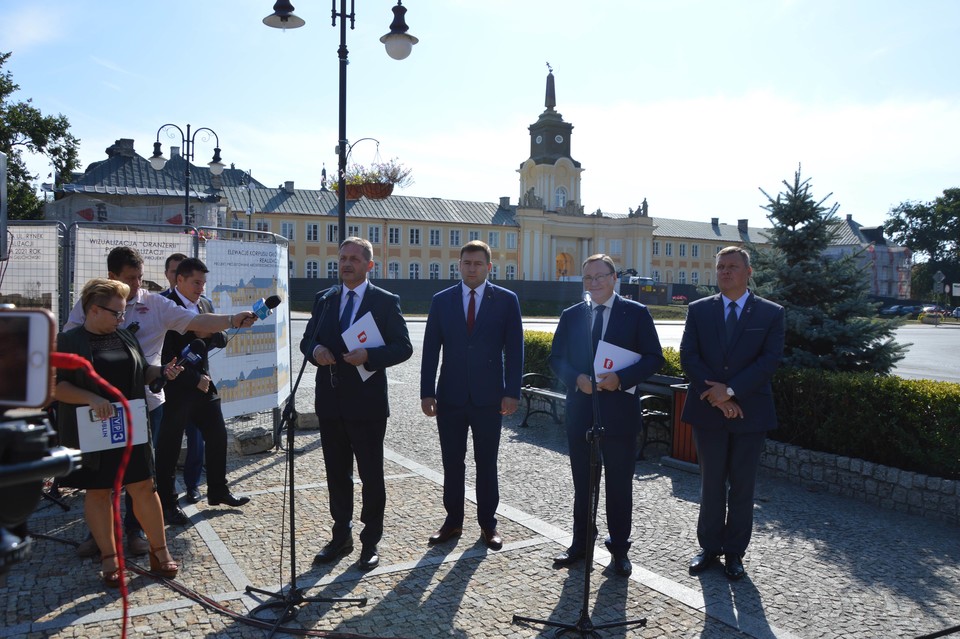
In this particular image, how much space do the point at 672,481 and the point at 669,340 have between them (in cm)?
1932

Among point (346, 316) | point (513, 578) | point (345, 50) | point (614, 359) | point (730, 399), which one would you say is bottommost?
point (513, 578)

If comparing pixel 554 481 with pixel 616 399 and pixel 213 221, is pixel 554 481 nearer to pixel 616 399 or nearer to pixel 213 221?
pixel 616 399

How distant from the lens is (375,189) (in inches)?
393

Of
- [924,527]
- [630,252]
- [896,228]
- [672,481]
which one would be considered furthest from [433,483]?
[896,228]

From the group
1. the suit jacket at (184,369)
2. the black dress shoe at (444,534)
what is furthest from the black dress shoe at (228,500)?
the black dress shoe at (444,534)

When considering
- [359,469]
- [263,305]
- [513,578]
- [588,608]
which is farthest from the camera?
[359,469]

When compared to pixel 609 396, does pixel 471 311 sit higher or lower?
higher

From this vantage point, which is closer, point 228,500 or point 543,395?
point 228,500

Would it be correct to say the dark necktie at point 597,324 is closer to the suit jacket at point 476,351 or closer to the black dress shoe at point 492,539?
the suit jacket at point 476,351

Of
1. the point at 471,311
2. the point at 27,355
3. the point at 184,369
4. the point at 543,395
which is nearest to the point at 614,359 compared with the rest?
the point at 471,311

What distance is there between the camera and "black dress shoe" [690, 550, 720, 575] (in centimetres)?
476

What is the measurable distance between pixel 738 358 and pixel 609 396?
98 centimetres

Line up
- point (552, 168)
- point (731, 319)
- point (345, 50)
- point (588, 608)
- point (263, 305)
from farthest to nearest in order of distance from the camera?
point (552, 168) < point (345, 50) < point (731, 319) < point (263, 305) < point (588, 608)

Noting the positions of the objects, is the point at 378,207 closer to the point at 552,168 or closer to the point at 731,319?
the point at 552,168
